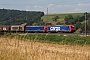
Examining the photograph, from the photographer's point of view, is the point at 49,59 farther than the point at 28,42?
No

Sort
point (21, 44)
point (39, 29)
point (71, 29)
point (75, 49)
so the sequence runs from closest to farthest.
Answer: point (21, 44)
point (75, 49)
point (71, 29)
point (39, 29)

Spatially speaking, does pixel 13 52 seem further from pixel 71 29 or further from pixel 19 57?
pixel 71 29

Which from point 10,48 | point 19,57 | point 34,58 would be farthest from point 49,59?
point 10,48

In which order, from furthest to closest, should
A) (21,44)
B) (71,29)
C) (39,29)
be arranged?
(39,29), (71,29), (21,44)

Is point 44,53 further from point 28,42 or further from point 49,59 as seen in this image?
point 28,42

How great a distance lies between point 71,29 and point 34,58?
7674 centimetres

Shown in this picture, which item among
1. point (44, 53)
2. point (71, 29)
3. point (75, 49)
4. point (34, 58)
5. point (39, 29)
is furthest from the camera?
point (39, 29)

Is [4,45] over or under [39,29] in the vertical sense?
over

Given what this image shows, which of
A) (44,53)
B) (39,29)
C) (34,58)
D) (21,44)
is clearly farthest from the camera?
(39,29)

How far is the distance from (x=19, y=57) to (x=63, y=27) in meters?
76.7

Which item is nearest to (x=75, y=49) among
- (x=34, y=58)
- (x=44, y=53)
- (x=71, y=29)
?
(x=44, y=53)

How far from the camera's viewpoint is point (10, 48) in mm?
5898

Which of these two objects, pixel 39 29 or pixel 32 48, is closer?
pixel 32 48

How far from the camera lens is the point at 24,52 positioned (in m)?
5.24
